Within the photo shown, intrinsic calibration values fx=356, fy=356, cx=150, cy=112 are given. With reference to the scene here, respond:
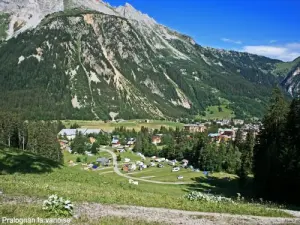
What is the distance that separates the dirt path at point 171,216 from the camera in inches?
810

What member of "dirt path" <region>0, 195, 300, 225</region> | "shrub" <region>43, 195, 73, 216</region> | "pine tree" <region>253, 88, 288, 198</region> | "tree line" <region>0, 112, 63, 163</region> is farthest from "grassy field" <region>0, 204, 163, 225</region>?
"tree line" <region>0, 112, 63, 163</region>

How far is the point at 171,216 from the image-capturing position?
71.7 ft

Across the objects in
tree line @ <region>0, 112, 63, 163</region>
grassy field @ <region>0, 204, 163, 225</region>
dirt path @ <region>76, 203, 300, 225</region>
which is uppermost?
grassy field @ <region>0, 204, 163, 225</region>

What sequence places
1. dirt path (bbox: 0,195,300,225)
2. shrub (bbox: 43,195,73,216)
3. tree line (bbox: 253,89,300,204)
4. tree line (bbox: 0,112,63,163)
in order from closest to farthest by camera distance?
shrub (bbox: 43,195,73,216), dirt path (bbox: 0,195,300,225), tree line (bbox: 253,89,300,204), tree line (bbox: 0,112,63,163)

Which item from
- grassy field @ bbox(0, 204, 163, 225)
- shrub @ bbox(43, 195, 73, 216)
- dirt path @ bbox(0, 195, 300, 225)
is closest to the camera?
grassy field @ bbox(0, 204, 163, 225)

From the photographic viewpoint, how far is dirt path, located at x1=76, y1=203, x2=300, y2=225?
67.5 ft

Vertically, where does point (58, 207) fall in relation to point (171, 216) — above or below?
above

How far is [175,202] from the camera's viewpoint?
89.8ft

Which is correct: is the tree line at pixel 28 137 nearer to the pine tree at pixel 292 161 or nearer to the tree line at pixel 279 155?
the tree line at pixel 279 155

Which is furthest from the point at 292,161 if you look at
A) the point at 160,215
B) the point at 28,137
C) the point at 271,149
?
the point at 28,137

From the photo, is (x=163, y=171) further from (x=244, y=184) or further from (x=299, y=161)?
(x=299, y=161)

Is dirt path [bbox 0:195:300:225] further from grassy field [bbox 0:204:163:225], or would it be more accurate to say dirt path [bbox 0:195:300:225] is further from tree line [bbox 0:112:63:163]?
tree line [bbox 0:112:63:163]

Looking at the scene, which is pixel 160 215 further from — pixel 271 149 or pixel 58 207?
pixel 271 149

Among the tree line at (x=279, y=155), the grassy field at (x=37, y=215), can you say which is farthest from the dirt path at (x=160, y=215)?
the tree line at (x=279, y=155)
